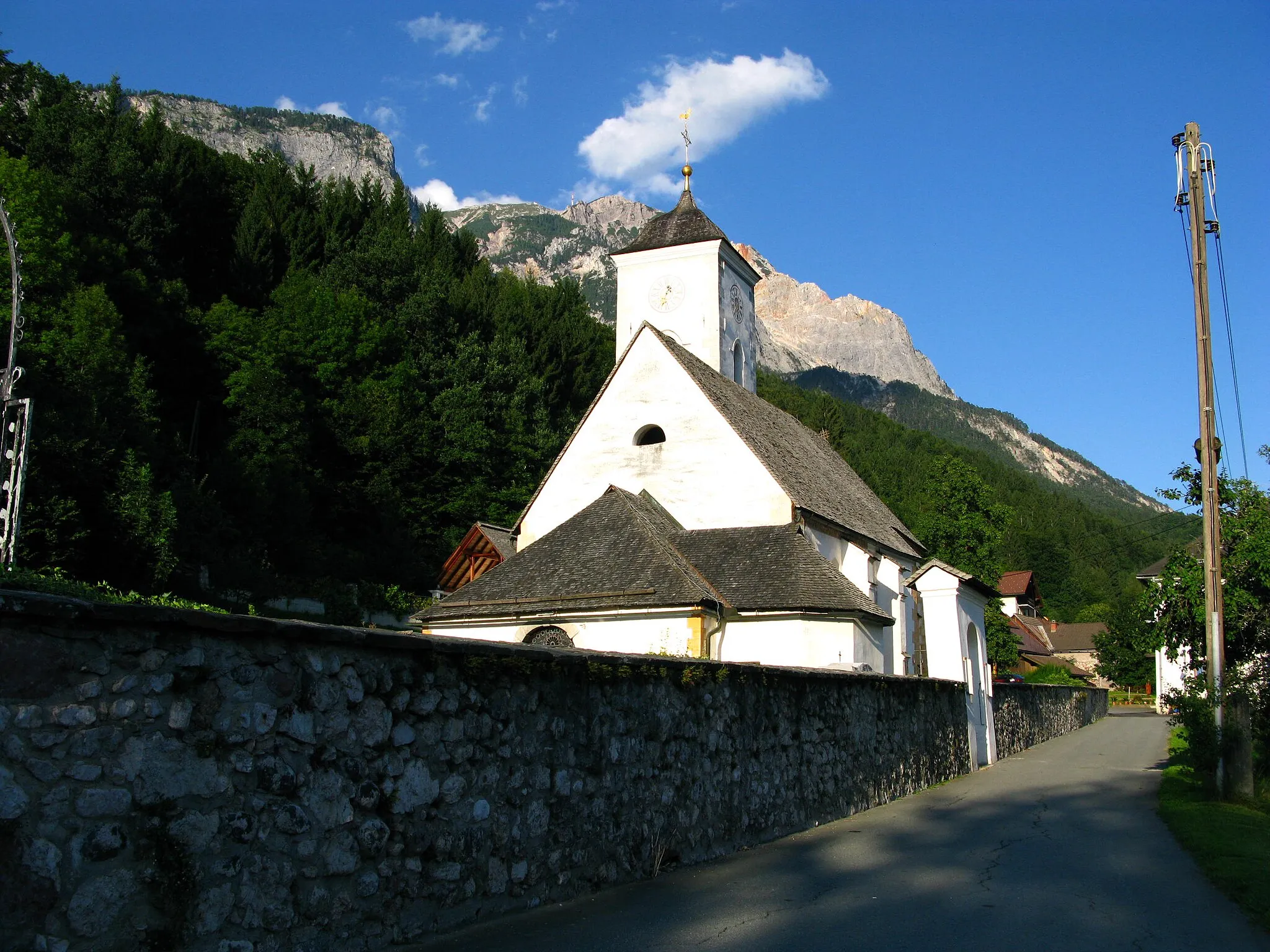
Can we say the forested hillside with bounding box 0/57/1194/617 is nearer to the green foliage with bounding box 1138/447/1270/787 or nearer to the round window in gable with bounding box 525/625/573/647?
the round window in gable with bounding box 525/625/573/647

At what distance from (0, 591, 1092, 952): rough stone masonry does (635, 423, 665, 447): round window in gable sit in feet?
A: 55.3

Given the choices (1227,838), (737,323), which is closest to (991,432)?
(737,323)

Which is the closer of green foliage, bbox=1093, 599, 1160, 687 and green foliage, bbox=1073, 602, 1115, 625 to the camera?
green foliage, bbox=1093, 599, 1160, 687

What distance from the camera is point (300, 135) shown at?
145750mm

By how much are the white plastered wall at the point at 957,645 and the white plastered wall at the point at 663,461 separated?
4.85 meters

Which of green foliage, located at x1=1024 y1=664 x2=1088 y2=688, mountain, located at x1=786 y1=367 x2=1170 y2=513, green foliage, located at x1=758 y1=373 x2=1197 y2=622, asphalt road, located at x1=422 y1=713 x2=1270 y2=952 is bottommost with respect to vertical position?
green foliage, located at x1=1024 y1=664 x2=1088 y2=688

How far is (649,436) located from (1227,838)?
1695 cm

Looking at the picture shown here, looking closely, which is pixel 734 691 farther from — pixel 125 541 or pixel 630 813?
pixel 125 541

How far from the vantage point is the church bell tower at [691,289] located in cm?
3409

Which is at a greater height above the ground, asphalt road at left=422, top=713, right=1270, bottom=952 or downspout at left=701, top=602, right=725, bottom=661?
downspout at left=701, top=602, right=725, bottom=661

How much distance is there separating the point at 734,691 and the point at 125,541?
77.2 feet

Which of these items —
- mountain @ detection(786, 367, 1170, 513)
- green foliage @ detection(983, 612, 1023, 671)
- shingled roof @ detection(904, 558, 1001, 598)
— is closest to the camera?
shingled roof @ detection(904, 558, 1001, 598)

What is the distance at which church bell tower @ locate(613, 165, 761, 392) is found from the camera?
34.1m

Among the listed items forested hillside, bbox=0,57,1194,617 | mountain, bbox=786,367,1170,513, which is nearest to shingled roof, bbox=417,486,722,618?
forested hillside, bbox=0,57,1194,617
